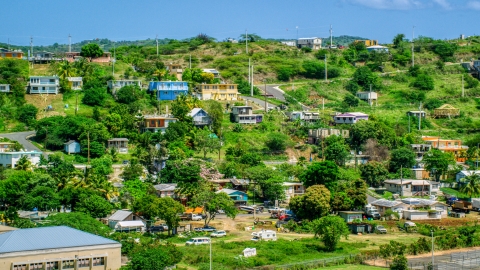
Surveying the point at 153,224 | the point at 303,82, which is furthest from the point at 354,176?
the point at 303,82

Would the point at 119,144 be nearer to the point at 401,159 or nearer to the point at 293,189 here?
the point at 293,189

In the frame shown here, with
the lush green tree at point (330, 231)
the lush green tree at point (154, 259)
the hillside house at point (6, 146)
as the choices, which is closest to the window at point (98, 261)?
the lush green tree at point (154, 259)

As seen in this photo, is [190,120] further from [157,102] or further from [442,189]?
[442,189]

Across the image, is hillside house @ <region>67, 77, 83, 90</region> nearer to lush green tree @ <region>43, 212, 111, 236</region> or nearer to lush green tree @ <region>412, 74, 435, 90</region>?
lush green tree @ <region>43, 212, 111, 236</region>

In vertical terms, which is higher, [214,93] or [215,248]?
[214,93]

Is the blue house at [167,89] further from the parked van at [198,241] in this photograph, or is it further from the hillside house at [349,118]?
the parked van at [198,241]

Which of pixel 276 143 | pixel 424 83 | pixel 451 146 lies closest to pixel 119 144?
pixel 276 143

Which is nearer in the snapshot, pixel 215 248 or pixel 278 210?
pixel 215 248

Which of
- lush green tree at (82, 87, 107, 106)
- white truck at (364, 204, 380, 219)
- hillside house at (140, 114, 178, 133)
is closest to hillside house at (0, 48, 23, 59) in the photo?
lush green tree at (82, 87, 107, 106)
